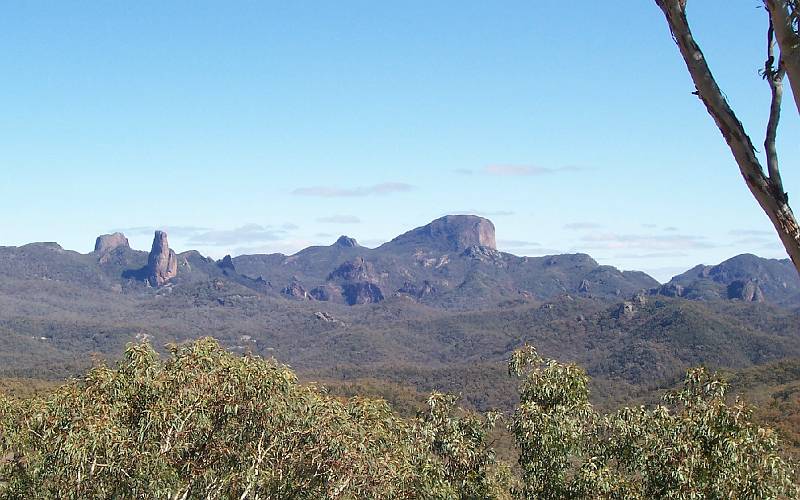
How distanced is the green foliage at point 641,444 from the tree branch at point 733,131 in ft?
28.2

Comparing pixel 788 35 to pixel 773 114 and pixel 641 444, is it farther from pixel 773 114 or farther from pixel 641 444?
pixel 641 444

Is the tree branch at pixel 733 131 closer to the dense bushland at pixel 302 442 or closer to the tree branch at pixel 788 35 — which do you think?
the tree branch at pixel 788 35

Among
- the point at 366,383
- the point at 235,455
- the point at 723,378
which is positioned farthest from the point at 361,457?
the point at 366,383

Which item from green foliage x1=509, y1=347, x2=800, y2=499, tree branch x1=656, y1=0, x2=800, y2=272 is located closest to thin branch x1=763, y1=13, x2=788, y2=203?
tree branch x1=656, y1=0, x2=800, y2=272

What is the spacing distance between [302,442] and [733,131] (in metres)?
10.8

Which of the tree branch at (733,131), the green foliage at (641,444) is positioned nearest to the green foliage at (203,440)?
the green foliage at (641,444)

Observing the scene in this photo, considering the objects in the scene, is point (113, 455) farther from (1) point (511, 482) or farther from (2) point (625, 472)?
(2) point (625, 472)

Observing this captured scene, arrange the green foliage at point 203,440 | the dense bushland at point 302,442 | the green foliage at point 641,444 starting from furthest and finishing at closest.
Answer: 1. the green foliage at point 641,444
2. the dense bushland at point 302,442
3. the green foliage at point 203,440

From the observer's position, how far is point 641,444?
1505cm

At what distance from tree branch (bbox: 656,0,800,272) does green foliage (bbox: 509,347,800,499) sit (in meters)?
8.59

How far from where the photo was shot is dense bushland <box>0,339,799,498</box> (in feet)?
43.4

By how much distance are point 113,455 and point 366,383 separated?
12214cm

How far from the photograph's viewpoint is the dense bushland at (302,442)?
13242mm

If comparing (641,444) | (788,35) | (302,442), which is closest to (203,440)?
(302,442)
